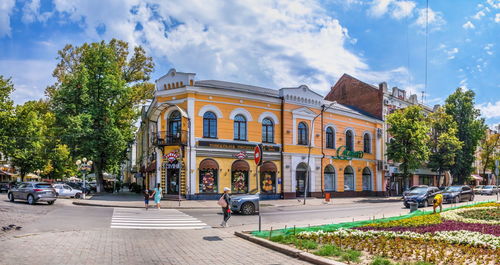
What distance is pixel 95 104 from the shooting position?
122ft

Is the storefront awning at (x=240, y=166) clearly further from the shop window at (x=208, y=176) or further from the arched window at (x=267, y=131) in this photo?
the arched window at (x=267, y=131)

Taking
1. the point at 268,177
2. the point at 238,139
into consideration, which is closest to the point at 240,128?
the point at 238,139

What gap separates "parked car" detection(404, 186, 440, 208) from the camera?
88.3ft

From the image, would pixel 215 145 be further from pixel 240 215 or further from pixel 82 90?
pixel 82 90

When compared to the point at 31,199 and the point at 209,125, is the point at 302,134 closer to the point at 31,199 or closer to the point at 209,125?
the point at 209,125

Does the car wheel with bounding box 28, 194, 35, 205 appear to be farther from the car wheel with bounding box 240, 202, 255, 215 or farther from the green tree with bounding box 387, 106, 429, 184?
the green tree with bounding box 387, 106, 429, 184

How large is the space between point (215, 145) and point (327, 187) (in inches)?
549

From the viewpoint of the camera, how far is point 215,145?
3128cm

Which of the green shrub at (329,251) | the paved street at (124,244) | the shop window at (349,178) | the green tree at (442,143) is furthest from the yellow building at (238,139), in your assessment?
the green shrub at (329,251)

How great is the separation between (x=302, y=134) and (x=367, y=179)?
12.1 m

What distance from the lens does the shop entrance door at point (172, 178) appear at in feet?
100

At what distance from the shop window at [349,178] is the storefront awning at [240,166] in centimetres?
1335

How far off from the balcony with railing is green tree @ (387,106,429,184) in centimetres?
2271

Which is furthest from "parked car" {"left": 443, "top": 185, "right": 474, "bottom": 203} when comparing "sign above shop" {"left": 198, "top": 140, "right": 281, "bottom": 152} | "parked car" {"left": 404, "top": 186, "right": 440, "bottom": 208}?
"sign above shop" {"left": 198, "top": 140, "right": 281, "bottom": 152}
